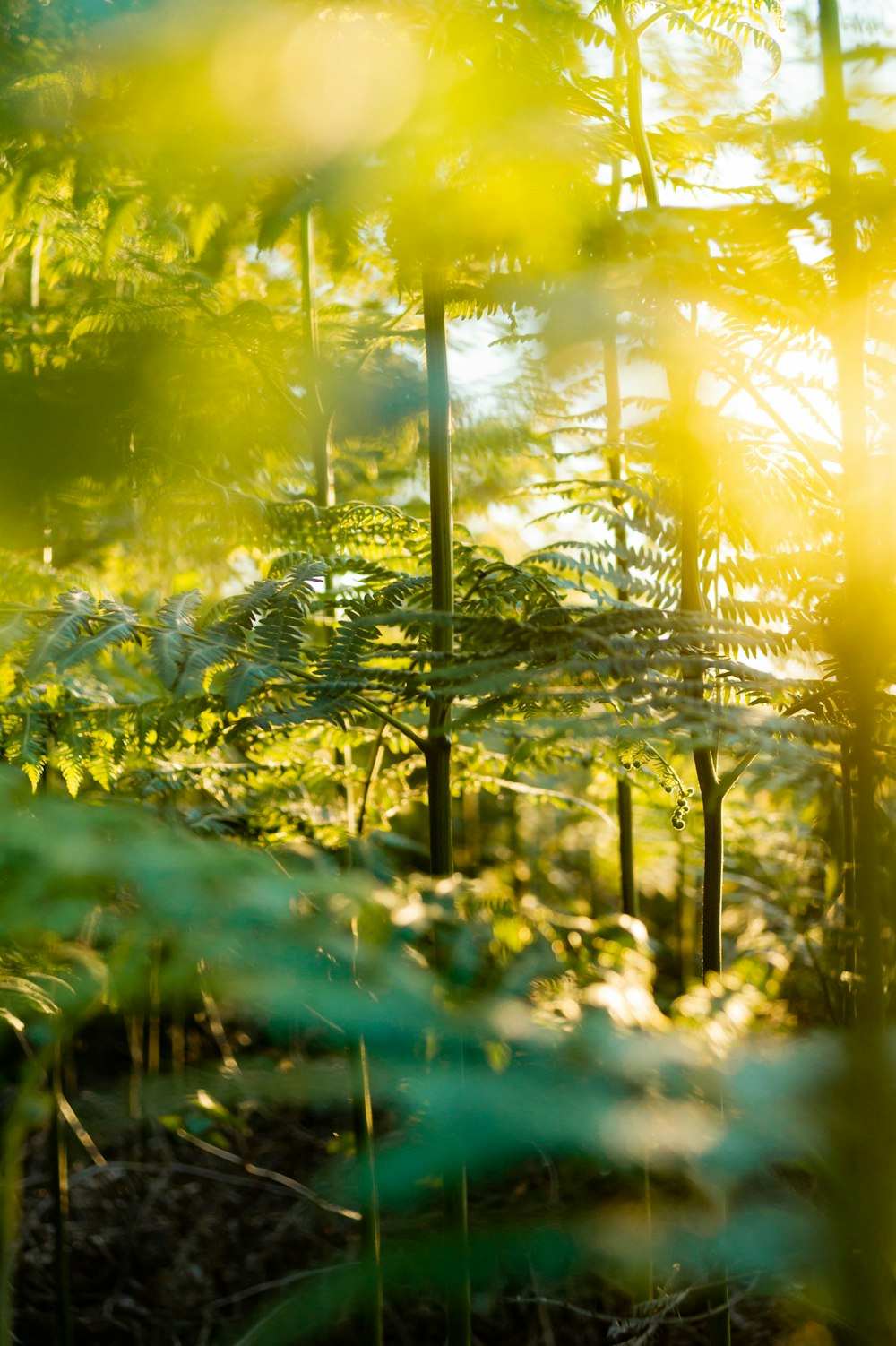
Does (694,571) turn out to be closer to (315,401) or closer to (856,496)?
(856,496)

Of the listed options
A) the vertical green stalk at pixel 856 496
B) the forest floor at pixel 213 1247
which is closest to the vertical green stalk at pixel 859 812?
the vertical green stalk at pixel 856 496

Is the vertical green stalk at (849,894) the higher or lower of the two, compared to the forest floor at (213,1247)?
higher

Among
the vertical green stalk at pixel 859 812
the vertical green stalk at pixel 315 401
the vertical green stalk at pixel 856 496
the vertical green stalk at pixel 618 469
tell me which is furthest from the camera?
the vertical green stalk at pixel 618 469

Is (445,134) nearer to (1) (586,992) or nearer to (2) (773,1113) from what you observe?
(1) (586,992)

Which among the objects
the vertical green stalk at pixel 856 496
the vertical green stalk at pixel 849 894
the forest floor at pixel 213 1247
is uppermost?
the vertical green stalk at pixel 856 496

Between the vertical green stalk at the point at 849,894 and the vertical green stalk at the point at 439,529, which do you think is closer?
the vertical green stalk at the point at 849,894

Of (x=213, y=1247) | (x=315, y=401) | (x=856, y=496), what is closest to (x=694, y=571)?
(x=856, y=496)

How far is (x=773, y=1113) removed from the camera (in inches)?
22.5

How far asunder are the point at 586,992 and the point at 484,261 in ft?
4.09

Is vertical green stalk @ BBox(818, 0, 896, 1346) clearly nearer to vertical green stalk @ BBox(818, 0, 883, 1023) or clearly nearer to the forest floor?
vertical green stalk @ BBox(818, 0, 883, 1023)

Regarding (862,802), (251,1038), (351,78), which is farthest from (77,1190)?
(351,78)

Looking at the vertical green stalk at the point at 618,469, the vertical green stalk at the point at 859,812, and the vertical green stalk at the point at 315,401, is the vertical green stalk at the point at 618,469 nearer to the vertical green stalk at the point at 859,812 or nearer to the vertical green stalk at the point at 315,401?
the vertical green stalk at the point at 315,401

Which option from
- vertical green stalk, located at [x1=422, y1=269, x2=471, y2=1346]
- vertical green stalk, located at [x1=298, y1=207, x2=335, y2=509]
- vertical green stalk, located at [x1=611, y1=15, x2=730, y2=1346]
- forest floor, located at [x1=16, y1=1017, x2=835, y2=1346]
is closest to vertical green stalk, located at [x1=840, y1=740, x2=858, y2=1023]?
vertical green stalk, located at [x1=611, y1=15, x2=730, y2=1346]

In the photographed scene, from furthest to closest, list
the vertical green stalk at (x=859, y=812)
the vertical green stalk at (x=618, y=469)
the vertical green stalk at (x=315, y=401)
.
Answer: the vertical green stalk at (x=618, y=469) < the vertical green stalk at (x=315, y=401) < the vertical green stalk at (x=859, y=812)
